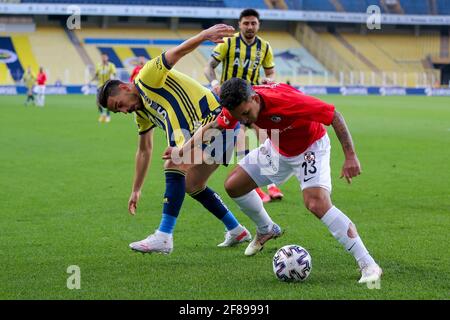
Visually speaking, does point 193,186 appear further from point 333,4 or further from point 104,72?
point 333,4

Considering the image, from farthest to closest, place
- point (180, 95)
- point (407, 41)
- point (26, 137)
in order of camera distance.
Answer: point (407, 41)
point (26, 137)
point (180, 95)

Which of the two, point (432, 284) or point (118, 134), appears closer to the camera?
point (432, 284)

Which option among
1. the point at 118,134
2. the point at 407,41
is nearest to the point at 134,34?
the point at 407,41

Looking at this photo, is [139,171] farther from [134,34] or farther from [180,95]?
[134,34]

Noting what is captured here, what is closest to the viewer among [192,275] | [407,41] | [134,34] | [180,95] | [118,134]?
[192,275]

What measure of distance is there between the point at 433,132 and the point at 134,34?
135 feet

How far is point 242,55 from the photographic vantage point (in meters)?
11.5

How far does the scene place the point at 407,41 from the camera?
6725 cm

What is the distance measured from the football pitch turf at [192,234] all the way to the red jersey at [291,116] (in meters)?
1.12

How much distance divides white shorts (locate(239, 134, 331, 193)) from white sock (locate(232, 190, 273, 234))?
13.5 inches

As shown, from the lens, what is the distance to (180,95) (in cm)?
718

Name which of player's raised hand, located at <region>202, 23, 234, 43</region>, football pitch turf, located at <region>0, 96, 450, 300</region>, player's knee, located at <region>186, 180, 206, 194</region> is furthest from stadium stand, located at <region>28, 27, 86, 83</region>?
player's raised hand, located at <region>202, 23, 234, 43</region>

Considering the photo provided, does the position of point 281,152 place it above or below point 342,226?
above
